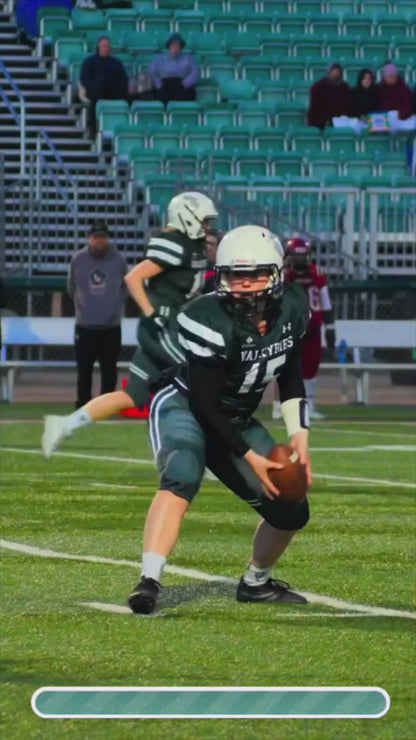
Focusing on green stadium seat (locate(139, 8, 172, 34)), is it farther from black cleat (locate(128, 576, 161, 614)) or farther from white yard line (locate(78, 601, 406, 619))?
black cleat (locate(128, 576, 161, 614))

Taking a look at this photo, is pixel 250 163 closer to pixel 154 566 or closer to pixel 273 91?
pixel 273 91

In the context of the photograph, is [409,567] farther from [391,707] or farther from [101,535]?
[391,707]

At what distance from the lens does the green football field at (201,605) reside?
6.06 metres

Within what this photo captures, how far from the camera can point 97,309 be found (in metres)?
20.2

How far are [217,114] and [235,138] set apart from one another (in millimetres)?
679

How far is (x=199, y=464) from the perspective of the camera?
7.82 metres

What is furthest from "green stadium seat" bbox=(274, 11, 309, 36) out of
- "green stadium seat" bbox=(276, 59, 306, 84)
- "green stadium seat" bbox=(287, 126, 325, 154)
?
"green stadium seat" bbox=(287, 126, 325, 154)

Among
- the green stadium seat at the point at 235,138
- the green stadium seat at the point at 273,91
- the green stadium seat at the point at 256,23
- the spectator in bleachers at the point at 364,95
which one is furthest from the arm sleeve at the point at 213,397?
the green stadium seat at the point at 256,23

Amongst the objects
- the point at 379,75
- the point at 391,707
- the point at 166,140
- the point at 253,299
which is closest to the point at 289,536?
the point at 253,299

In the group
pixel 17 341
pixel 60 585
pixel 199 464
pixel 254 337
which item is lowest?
pixel 17 341

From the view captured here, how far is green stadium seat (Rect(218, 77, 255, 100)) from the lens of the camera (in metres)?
29.8

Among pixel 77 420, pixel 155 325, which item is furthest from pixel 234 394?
pixel 155 325

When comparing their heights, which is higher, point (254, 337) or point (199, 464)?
point (254, 337)

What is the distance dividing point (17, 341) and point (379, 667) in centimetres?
1677
